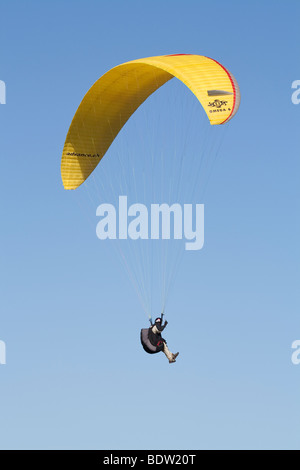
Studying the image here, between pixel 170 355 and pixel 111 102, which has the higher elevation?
pixel 111 102

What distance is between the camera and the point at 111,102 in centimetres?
3167

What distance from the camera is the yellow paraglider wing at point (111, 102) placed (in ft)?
92.8

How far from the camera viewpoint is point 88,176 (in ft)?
107

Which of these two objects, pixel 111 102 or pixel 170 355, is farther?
pixel 111 102

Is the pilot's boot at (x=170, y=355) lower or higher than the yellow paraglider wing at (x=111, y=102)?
lower

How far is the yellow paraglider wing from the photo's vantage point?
28281 millimetres

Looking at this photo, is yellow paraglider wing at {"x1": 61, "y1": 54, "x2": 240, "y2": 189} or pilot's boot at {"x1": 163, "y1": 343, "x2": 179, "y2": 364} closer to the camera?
yellow paraglider wing at {"x1": 61, "y1": 54, "x2": 240, "y2": 189}

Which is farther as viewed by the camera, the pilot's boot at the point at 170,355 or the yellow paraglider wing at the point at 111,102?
the pilot's boot at the point at 170,355

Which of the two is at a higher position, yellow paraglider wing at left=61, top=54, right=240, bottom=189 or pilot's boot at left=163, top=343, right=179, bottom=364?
yellow paraglider wing at left=61, top=54, right=240, bottom=189

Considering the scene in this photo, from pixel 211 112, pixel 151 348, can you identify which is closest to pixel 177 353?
pixel 151 348
